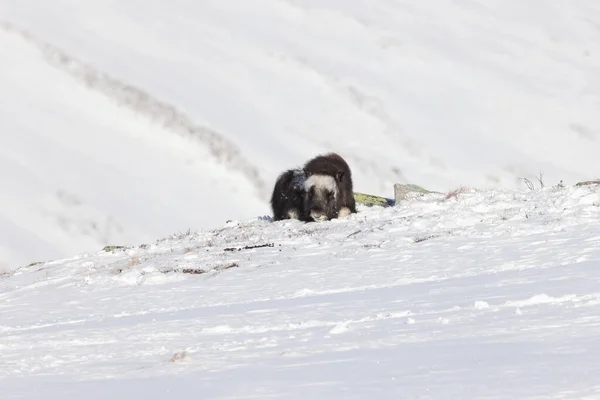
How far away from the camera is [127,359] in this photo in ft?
26.1

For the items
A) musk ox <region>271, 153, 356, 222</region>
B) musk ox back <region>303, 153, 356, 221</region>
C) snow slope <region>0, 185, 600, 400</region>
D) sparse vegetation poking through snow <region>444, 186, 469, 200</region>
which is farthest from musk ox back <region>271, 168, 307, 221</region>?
sparse vegetation poking through snow <region>444, 186, 469, 200</region>

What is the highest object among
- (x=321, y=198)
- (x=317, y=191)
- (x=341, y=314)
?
(x=317, y=191)

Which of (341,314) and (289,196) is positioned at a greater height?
(289,196)

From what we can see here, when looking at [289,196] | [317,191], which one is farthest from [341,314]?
[289,196]

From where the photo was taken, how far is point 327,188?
67.3 feet

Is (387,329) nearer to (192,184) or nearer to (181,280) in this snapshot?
(181,280)

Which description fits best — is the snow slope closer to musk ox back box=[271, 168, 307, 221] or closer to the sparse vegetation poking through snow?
the sparse vegetation poking through snow

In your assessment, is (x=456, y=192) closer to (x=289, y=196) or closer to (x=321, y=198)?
(x=321, y=198)

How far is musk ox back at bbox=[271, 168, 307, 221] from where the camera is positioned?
21.3 m

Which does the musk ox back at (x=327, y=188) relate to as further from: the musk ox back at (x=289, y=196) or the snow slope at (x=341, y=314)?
the snow slope at (x=341, y=314)

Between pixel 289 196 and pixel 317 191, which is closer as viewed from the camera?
pixel 317 191

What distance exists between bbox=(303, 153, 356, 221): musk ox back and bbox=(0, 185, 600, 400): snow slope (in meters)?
2.07

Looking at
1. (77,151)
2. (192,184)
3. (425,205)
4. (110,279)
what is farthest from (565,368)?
(77,151)

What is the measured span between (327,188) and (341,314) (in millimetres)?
11710
